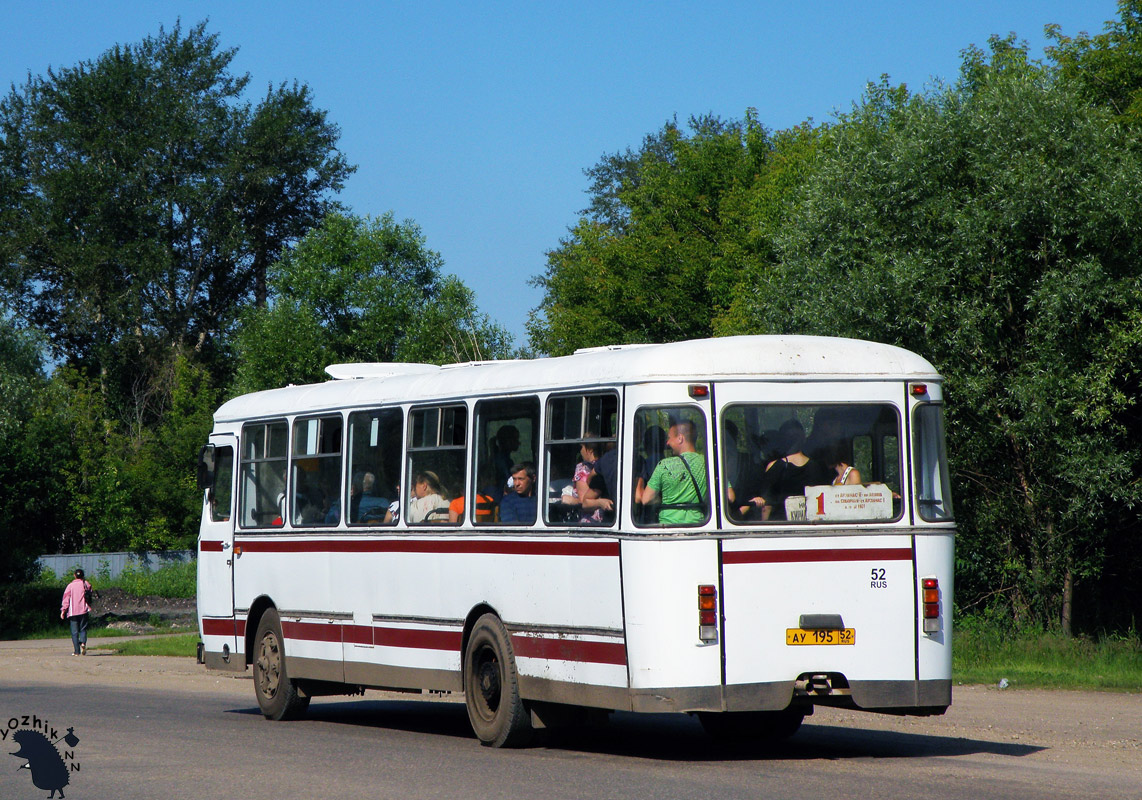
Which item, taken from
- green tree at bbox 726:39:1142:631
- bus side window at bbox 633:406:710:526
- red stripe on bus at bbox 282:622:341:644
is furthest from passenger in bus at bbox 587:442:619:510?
green tree at bbox 726:39:1142:631

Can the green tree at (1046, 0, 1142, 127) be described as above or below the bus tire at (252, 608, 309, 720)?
above

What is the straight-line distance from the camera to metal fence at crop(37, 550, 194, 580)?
162 feet

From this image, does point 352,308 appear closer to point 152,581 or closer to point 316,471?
point 152,581

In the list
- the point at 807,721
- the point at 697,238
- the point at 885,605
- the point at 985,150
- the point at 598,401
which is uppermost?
the point at 697,238

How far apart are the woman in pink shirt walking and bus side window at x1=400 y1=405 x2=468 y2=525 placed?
63.5ft

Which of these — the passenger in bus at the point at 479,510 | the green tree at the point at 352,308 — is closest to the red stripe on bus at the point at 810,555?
the passenger in bus at the point at 479,510

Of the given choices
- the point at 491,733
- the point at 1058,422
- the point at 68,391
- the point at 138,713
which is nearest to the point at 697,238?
the point at 68,391

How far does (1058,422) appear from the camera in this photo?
22.4 m

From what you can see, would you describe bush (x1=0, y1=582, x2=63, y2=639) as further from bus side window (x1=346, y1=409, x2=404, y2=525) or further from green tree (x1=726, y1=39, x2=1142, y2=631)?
bus side window (x1=346, y1=409, x2=404, y2=525)

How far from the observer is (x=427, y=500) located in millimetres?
13055

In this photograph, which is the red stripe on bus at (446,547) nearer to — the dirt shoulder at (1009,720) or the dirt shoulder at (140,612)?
the dirt shoulder at (1009,720)

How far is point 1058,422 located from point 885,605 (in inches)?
507

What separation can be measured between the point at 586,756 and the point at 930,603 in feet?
9.30

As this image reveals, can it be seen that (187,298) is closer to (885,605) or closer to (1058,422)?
(1058,422)
